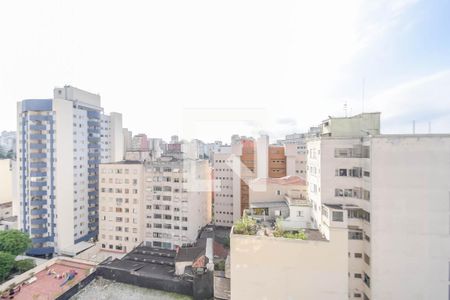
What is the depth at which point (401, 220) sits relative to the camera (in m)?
11.5

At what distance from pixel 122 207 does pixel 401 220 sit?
24.6 meters

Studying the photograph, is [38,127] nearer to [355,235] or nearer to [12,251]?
[12,251]

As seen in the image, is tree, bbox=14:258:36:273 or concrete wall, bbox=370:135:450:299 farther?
tree, bbox=14:258:36:273

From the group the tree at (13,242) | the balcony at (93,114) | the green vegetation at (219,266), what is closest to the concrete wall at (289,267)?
the green vegetation at (219,266)

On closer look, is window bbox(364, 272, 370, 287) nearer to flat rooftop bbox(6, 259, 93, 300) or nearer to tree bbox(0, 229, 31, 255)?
A: flat rooftop bbox(6, 259, 93, 300)

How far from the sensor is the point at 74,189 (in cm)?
2766

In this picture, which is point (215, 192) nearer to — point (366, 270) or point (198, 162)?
point (198, 162)

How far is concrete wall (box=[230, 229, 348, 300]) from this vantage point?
11312 mm

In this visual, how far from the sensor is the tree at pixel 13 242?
2059 cm

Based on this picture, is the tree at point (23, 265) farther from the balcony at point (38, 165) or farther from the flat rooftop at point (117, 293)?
the balcony at point (38, 165)

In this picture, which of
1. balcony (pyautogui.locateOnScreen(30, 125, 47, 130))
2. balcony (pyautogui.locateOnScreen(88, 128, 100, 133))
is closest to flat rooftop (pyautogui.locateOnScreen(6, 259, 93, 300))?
balcony (pyautogui.locateOnScreen(30, 125, 47, 130))

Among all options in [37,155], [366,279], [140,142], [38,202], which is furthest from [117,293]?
[140,142]

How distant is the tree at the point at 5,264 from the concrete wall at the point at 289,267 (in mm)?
19095

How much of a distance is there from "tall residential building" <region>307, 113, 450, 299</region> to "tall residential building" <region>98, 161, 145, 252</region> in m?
19.8
